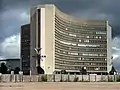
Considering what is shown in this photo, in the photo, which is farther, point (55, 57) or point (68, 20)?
point (68, 20)

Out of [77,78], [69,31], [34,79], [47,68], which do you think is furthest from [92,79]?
[69,31]

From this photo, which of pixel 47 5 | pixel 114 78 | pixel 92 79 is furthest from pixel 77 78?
pixel 47 5

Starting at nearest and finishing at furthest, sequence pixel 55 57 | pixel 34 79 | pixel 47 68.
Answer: pixel 34 79, pixel 47 68, pixel 55 57

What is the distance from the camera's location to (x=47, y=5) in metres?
175

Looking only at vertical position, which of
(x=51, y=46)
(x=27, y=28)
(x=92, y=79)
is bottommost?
(x=92, y=79)

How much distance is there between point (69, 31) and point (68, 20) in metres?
6.90

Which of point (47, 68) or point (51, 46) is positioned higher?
point (51, 46)

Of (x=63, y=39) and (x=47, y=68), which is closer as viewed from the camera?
(x=47, y=68)

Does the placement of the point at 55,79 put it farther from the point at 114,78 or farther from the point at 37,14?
the point at 37,14

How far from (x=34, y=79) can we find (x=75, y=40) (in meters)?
137

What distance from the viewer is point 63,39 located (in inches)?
7387

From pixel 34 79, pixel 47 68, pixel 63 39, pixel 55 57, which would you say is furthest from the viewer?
pixel 63 39

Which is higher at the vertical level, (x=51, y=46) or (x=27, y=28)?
(x=27, y=28)

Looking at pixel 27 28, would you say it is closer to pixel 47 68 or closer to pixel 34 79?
pixel 47 68
